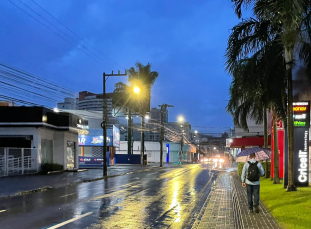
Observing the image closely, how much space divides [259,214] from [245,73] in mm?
6382

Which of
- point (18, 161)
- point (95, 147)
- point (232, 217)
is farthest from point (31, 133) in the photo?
point (232, 217)

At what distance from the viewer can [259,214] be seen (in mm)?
9906

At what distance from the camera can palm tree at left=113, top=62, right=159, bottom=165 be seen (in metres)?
49.3

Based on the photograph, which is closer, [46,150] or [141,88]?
[46,150]

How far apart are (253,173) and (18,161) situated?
888 inches

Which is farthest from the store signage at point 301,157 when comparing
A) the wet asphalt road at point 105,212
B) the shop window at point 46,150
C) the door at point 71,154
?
the door at point 71,154

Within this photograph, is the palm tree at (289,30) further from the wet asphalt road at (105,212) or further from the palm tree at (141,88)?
the palm tree at (141,88)

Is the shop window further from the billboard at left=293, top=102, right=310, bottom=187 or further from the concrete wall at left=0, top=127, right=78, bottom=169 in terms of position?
the billboard at left=293, top=102, right=310, bottom=187

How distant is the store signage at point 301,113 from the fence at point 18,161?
20.9m

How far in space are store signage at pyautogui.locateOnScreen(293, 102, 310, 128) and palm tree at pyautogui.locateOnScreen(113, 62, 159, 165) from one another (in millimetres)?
33580

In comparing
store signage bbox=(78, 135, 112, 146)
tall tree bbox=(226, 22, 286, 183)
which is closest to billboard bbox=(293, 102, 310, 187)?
tall tree bbox=(226, 22, 286, 183)

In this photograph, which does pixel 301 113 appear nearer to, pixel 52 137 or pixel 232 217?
pixel 232 217

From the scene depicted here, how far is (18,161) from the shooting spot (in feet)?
89.7

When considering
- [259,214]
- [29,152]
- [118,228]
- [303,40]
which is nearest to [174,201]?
[259,214]
